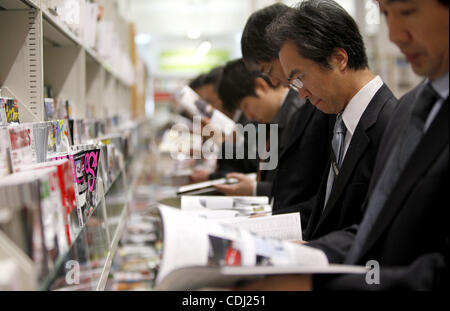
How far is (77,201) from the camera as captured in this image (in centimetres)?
142

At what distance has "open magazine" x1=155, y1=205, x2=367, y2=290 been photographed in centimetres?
101

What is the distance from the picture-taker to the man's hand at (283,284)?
104 centimetres

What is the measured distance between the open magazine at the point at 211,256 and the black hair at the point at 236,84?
1.98 metres

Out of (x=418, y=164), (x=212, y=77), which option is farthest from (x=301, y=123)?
(x=212, y=77)

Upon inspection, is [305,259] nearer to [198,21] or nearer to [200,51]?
[200,51]

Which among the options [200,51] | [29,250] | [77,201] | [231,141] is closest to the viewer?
[29,250]

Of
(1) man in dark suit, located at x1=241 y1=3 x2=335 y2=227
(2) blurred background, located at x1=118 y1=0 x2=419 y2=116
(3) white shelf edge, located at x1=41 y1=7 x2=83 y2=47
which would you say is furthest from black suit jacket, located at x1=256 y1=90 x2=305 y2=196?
(2) blurred background, located at x1=118 y1=0 x2=419 y2=116

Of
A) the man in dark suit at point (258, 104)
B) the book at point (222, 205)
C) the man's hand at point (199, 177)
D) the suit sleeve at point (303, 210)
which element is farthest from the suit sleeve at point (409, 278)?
the man's hand at point (199, 177)

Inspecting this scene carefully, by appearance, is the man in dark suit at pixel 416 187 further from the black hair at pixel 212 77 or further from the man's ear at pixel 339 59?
the black hair at pixel 212 77

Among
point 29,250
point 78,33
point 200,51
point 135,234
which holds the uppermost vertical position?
point 200,51

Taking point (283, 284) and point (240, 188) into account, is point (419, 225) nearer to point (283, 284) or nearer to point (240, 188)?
point (283, 284)

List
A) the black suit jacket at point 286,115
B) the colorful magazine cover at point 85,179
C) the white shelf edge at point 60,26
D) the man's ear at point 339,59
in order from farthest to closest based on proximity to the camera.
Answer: the black suit jacket at point 286,115 → the white shelf edge at point 60,26 → the man's ear at point 339,59 → the colorful magazine cover at point 85,179
